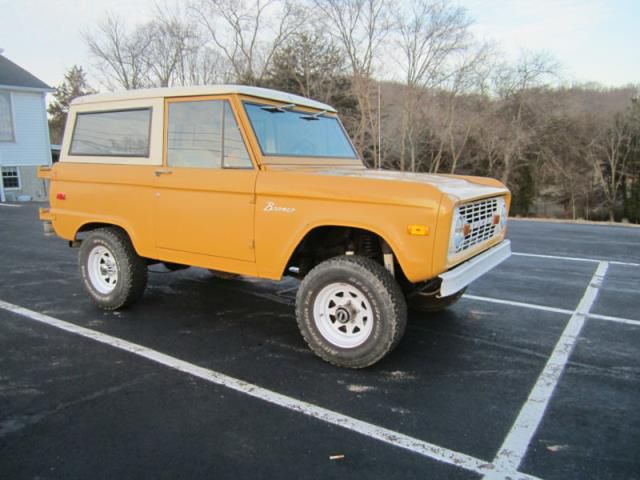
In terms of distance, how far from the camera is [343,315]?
12.6 feet

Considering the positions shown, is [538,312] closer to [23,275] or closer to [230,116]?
[230,116]

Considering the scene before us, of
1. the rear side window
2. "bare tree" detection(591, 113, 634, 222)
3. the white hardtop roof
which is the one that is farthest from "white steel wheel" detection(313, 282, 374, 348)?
"bare tree" detection(591, 113, 634, 222)

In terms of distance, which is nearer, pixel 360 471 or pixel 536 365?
pixel 360 471

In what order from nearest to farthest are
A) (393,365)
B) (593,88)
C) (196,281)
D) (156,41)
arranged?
(393,365)
(196,281)
(156,41)
(593,88)

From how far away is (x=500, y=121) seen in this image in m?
35.8

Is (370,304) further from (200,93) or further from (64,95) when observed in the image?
(64,95)

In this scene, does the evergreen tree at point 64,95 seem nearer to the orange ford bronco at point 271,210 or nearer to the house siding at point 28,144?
the house siding at point 28,144

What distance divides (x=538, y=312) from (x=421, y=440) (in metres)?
3.03

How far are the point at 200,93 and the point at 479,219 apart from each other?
8.86 ft

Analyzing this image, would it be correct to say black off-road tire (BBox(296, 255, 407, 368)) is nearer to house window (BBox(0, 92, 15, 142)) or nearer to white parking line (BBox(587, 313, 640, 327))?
white parking line (BBox(587, 313, 640, 327))

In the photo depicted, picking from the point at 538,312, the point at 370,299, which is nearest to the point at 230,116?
the point at 370,299

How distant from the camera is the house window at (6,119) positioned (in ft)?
70.9

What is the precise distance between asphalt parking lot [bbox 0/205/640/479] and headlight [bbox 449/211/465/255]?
101 cm

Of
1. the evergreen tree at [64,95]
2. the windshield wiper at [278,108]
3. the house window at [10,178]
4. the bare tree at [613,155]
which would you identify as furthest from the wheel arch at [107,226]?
the evergreen tree at [64,95]
